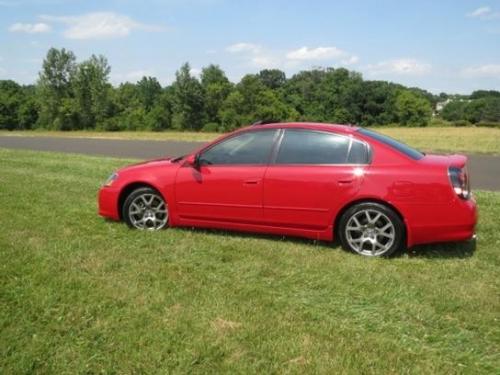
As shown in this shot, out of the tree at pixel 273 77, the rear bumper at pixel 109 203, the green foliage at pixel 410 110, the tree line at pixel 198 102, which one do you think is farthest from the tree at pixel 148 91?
the rear bumper at pixel 109 203

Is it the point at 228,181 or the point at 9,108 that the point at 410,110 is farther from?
the point at 228,181

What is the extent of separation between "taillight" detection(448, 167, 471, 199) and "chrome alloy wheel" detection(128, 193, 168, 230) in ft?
11.3

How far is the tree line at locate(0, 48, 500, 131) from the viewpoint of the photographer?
62.7m

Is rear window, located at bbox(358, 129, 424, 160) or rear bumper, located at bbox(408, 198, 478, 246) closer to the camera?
rear bumper, located at bbox(408, 198, 478, 246)

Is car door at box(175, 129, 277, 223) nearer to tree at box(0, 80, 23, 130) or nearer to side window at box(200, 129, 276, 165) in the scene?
side window at box(200, 129, 276, 165)

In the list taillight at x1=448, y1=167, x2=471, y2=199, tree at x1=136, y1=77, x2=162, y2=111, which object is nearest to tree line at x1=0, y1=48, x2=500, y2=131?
tree at x1=136, y1=77, x2=162, y2=111

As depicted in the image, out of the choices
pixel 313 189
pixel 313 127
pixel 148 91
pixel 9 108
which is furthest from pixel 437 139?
pixel 148 91

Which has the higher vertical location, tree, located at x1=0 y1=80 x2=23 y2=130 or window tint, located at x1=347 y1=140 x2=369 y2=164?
tree, located at x1=0 y1=80 x2=23 y2=130

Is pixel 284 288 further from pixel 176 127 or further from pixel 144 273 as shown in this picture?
pixel 176 127

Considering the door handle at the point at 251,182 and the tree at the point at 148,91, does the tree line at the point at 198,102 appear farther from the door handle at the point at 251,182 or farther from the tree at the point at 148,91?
the door handle at the point at 251,182

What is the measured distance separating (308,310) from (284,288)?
0.53m

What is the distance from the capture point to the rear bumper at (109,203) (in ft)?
22.1

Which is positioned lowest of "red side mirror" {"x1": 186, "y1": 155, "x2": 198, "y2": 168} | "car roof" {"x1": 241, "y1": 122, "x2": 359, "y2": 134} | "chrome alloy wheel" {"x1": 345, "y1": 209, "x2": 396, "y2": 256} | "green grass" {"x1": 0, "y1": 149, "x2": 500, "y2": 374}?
"green grass" {"x1": 0, "y1": 149, "x2": 500, "y2": 374}

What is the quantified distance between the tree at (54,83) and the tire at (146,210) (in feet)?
200
